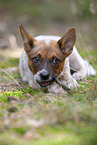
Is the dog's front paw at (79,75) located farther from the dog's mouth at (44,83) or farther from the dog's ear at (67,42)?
the dog's mouth at (44,83)

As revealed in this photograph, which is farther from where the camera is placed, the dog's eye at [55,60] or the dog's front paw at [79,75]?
the dog's front paw at [79,75]

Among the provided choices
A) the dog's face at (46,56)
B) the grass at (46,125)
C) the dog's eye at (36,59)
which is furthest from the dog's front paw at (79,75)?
the grass at (46,125)

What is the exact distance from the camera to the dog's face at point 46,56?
4.90 meters

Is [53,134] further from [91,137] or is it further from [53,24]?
[53,24]

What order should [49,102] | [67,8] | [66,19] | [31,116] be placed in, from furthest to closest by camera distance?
1. [67,8]
2. [66,19]
3. [49,102]
4. [31,116]

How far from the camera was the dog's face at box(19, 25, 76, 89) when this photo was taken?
16.1ft

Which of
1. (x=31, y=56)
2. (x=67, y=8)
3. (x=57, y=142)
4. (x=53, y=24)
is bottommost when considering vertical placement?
(x=57, y=142)

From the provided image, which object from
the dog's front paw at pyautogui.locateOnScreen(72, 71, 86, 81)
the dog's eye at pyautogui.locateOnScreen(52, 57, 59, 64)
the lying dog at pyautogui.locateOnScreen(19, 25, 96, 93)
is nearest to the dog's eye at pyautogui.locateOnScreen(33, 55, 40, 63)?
the lying dog at pyautogui.locateOnScreen(19, 25, 96, 93)

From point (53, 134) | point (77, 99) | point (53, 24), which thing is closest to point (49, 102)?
point (77, 99)

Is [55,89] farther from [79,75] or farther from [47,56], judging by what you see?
[79,75]

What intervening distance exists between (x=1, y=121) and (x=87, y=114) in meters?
1.20

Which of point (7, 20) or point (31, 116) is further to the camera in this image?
point (7, 20)

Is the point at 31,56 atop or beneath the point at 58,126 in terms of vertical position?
atop

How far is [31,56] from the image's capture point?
208 inches
